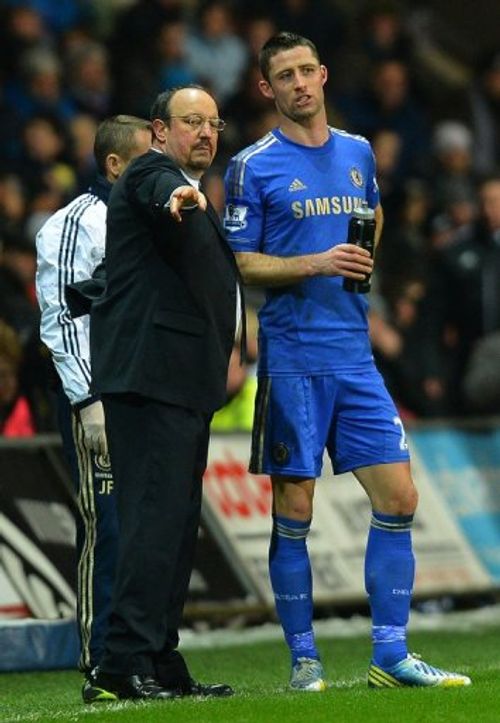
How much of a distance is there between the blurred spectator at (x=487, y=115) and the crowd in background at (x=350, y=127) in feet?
0.06

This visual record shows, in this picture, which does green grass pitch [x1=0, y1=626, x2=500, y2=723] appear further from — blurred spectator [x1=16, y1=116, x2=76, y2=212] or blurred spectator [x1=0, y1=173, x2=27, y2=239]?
blurred spectator [x1=16, y1=116, x2=76, y2=212]

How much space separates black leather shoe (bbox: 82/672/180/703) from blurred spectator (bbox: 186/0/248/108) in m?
10.0

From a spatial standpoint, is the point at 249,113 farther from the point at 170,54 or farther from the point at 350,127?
the point at 350,127

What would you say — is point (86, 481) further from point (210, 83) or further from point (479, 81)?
point (479, 81)

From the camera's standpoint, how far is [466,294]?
49.1ft

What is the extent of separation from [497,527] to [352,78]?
6.57m

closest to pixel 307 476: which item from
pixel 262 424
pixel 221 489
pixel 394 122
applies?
pixel 262 424

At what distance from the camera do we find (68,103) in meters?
15.5

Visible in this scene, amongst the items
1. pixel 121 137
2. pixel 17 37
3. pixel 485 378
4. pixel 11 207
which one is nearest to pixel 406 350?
pixel 485 378

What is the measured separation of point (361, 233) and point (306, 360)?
555 millimetres

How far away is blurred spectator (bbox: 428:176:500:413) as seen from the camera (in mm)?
14828

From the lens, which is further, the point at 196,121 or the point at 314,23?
the point at 314,23

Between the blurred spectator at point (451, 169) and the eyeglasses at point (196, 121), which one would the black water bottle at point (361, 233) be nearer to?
the eyeglasses at point (196, 121)


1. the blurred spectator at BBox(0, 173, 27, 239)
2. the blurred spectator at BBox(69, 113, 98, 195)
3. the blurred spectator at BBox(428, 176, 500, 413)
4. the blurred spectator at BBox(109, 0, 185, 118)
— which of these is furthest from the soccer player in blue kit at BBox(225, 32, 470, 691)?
the blurred spectator at BBox(109, 0, 185, 118)
